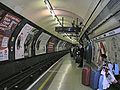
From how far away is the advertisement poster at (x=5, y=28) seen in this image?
8927mm

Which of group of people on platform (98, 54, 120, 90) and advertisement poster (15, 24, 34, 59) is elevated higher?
advertisement poster (15, 24, 34, 59)

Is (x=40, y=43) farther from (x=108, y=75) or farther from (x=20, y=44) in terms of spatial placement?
(x=108, y=75)

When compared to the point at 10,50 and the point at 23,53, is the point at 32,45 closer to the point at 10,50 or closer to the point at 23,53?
the point at 23,53

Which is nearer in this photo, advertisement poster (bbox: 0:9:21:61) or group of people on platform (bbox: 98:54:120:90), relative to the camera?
group of people on platform (bbox: 98:54:120:90)

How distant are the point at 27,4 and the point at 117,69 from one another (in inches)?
245

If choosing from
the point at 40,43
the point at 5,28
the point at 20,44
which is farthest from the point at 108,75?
the point at 40,43

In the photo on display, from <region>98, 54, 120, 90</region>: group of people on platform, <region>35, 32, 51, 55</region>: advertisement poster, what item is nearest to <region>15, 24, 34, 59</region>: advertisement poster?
<region>35, 32, 51, 55</region>: advertisement poster

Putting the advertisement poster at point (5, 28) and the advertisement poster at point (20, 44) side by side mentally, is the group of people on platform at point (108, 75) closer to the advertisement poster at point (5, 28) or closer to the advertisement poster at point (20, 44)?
the advertisement poster at point (5, 28)

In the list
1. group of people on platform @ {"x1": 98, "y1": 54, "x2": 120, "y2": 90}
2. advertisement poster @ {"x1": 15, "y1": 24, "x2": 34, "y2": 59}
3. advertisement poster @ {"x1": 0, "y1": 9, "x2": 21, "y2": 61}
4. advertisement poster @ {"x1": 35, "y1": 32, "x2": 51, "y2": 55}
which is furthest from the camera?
advertisement poster @ {"x1": 35, "y1": 32, "x2": 51, "y2": 55}

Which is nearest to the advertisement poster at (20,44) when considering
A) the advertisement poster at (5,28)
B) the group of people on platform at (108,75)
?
the advertisement poster at (5,28)

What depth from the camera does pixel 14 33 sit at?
11273 mm

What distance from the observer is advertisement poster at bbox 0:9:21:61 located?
893 cm

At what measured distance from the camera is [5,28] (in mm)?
9664

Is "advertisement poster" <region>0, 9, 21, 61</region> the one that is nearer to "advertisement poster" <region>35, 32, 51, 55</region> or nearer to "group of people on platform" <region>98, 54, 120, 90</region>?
"group of people on platform" <region>98, 54, 120, 90</region>
